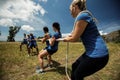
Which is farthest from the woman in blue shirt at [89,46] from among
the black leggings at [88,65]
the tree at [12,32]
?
the tree at [12,32]

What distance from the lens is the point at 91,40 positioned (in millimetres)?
3420

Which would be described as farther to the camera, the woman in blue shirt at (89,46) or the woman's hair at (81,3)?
the woman's hair at (81,3)

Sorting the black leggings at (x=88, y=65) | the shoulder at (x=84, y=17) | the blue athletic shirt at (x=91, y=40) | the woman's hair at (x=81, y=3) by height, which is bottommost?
the black leggings at (x=88, y=65)

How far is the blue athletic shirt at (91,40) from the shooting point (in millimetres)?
3375

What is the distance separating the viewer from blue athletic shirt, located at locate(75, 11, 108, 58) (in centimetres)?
338

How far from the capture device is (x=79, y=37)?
138 inches

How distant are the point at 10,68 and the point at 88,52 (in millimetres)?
8228

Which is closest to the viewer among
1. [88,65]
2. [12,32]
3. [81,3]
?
[88,65]

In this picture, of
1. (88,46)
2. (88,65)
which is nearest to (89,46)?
(88,46)

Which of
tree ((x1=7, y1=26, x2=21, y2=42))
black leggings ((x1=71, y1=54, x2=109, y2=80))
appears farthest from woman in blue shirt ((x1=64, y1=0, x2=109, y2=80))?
tree ((x1=7, y1=26, x2=21, y2=42))

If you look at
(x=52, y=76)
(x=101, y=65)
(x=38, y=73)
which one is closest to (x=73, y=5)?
(x=101, y=65)

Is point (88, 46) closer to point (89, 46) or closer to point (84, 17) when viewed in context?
point (89, 46)

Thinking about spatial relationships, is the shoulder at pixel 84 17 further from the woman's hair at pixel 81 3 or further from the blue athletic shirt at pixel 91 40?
the woman's hair at pixel 81 3

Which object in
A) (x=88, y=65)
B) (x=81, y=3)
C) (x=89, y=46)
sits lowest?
(x=88, y=65)
